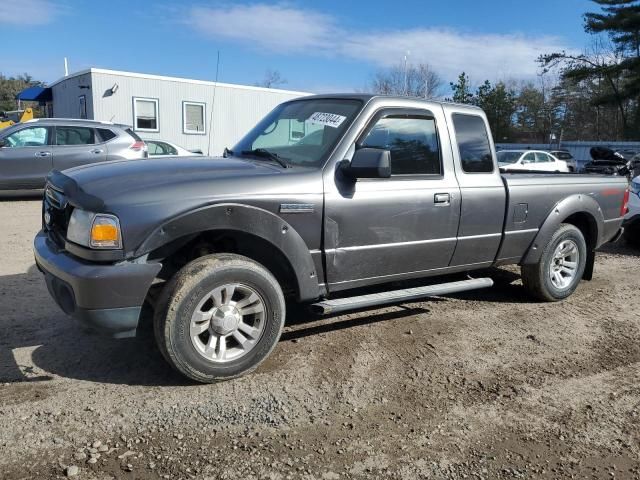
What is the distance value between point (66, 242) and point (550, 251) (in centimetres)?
432

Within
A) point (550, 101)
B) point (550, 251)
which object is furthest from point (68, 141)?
point (550, 101)

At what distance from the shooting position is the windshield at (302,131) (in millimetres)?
4129

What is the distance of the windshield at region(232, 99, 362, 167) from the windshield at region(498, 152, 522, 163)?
18.4 meters

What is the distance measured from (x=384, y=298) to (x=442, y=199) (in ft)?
3.19

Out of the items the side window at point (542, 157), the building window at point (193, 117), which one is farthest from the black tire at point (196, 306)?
the side window at point (542, 157)

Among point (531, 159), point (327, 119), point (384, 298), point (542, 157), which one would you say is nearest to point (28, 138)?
point (327, 119)

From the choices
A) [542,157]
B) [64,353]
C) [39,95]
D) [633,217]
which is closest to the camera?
[64,353]

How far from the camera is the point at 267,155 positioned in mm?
4297

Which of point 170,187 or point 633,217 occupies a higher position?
point 170,187

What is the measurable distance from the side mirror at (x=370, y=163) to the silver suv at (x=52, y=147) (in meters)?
7.93

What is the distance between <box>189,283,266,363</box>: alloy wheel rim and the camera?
11.4ft

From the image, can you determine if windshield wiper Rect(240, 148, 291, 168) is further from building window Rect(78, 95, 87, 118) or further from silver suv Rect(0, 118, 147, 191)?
building window Rect(78, 95, 87, 118)

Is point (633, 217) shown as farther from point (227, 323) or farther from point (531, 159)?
point (531, 159)

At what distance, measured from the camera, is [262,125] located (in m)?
4.83
